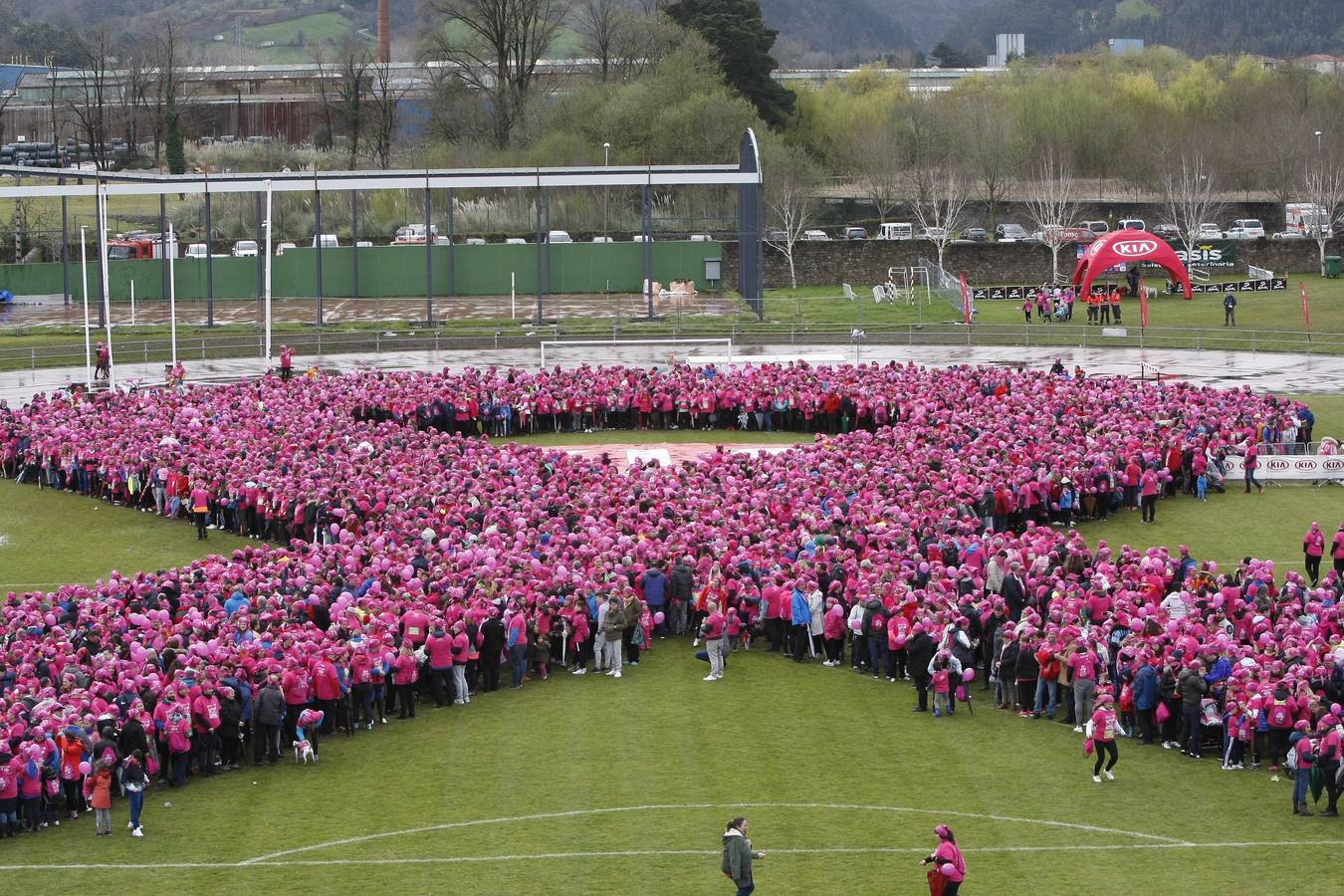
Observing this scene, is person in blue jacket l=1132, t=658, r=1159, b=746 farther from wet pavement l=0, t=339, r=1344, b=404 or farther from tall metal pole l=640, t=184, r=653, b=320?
tall metal pole l=640, t=184, r=653, b=320

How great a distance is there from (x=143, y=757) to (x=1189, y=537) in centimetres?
1935

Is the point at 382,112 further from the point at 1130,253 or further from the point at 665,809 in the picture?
the point at 665,809

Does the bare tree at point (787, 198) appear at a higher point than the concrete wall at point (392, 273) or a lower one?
→ higher

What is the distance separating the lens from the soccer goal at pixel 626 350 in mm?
54719

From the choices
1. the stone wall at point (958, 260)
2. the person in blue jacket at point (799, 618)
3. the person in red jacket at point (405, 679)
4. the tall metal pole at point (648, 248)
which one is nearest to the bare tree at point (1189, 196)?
the stone wall at point (958, 260)

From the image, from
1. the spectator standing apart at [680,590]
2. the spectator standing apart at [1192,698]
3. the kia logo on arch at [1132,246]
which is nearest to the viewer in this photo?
the spectator standing apart at [1192,698]

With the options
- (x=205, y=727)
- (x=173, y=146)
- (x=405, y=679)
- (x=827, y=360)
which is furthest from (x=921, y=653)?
(x=173, y=146)

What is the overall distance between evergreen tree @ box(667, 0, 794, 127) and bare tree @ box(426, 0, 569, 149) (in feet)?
32.3

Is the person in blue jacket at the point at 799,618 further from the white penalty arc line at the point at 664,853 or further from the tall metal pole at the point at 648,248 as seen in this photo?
the tall metal pole at the point at 648,248

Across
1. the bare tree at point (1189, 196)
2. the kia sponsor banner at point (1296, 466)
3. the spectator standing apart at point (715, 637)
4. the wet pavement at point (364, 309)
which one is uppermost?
the bare tree at point (1189, 196)

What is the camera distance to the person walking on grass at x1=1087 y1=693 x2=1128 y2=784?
1948cm

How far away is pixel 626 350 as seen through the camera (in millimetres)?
58312

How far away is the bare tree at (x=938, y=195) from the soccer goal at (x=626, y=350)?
24.8 meters

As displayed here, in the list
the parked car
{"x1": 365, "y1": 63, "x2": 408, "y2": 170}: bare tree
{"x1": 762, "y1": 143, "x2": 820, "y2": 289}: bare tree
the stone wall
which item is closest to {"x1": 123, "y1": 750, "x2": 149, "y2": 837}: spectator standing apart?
the stone wall
